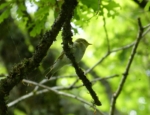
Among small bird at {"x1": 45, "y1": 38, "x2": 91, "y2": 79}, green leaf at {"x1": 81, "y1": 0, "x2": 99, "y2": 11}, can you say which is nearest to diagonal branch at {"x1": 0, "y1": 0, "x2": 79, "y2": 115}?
Answer: small bird at {"x1": 45, "y1": 38, "x2": 91, "y2": 79}

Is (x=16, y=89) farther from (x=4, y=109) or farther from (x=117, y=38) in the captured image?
(x=4, y=109)

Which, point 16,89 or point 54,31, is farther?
point 16,89

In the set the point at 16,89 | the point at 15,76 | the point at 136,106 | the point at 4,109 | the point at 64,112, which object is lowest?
the point at 136,106

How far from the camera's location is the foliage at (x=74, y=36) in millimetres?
1285

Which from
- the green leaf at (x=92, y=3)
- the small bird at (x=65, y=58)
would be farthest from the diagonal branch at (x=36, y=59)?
the green leaf at (x=92, y=3)

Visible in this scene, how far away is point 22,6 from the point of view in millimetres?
1402

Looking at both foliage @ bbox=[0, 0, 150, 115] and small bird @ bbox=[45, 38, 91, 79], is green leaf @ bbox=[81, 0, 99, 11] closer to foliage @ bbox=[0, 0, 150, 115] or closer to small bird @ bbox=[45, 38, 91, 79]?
foliage @ bbox=[0, 0, 150, 115]

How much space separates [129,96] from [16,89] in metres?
2.49

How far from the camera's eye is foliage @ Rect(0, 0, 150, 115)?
129cm

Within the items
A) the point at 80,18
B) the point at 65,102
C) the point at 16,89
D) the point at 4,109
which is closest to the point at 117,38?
the point at 65,102

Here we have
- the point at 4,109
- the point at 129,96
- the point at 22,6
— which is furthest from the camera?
the point at 129,96

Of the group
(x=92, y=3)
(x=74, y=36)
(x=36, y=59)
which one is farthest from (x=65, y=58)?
(x=74, y=36)

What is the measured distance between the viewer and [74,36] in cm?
345

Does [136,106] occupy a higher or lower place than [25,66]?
lower
